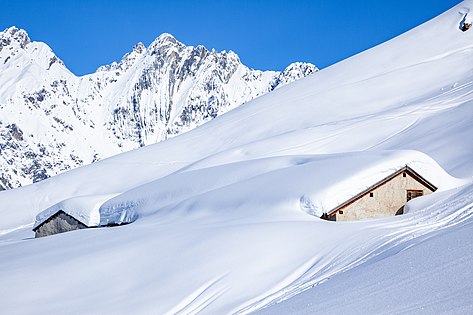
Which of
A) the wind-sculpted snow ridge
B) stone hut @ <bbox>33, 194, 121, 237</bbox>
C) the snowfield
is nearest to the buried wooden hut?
the snowfield

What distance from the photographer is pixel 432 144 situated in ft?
99.8

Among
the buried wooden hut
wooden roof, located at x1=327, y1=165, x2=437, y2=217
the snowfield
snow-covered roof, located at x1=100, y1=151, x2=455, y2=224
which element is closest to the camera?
the snowfield

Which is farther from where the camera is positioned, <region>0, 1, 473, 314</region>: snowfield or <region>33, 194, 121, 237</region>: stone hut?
<region>33, 194, 121, 237</region>: stone hut

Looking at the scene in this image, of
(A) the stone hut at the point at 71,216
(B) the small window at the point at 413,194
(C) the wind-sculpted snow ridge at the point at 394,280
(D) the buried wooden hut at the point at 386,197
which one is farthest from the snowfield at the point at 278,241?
(B) the small window at the point at 413,194

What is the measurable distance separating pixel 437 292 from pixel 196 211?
43.4 ft

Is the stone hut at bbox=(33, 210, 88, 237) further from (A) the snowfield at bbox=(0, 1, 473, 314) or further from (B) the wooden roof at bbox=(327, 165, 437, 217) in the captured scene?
(B) the wooden roof at bbox=(327, 165, 437, 217)

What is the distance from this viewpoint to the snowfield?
7.78 m

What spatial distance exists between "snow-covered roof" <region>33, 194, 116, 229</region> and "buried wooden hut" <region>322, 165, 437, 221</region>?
1039 centimetres

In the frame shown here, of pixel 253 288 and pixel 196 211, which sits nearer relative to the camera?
pixel 253 288

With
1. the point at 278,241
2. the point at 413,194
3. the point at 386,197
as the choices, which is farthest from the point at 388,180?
the point at 278,241

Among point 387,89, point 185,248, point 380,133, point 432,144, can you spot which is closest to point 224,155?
point 380,133

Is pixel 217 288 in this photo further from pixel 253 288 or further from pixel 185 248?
pixel 185 248

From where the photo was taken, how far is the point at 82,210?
81.9 feet

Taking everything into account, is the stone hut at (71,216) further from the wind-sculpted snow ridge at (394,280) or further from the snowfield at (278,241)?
the wind-sculpted snow ridge at (394,280)
